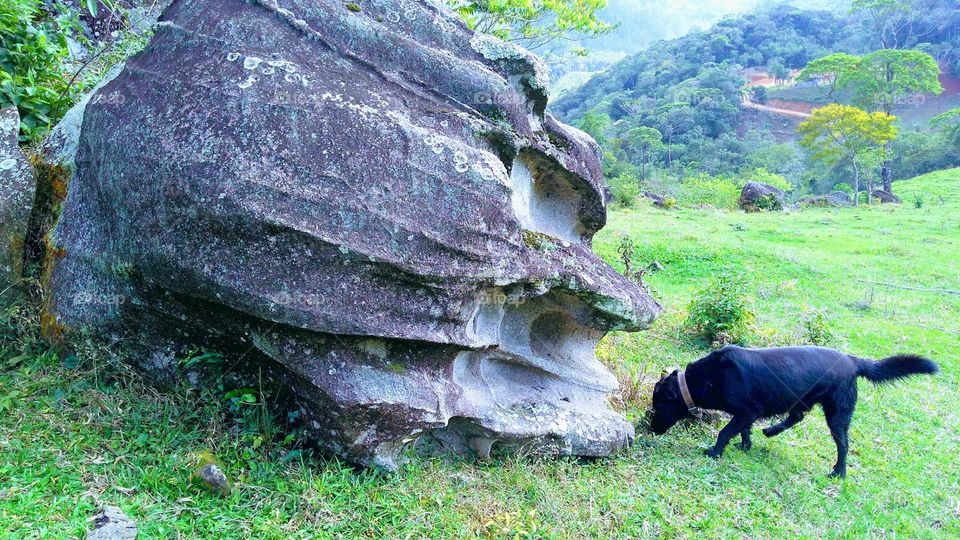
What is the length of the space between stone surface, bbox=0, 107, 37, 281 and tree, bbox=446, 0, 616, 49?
31.0 feet

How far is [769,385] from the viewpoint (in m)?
6.30

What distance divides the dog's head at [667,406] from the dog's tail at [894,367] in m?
1.87

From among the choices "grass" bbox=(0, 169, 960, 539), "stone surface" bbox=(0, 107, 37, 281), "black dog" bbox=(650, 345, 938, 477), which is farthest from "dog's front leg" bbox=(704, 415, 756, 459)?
"stone surface" bbox=(0, 107, 37, 281)

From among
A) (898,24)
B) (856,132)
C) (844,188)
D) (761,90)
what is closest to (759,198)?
(856,132)

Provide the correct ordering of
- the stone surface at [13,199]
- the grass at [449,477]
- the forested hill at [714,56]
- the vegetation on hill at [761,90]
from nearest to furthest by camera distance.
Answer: the grass at [449,477], the stone surface at [13,199], the vegetation on hill at [761,90], the forested hill at [714,56]

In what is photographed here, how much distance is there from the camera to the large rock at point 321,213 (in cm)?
406

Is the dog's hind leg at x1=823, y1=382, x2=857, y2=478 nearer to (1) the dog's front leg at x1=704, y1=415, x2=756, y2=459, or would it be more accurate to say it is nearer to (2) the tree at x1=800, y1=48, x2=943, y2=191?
(1) the dog's front leg at x1=704, y1=415, x2=756, y2=459

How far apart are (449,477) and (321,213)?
6.87 feet

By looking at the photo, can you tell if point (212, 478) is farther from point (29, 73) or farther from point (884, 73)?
point (884, 73)

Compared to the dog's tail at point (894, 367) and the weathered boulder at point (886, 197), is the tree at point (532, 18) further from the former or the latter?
the weathered boulder at point (886, 197)

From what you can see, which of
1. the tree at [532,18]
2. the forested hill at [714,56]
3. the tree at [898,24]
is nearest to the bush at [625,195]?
the tree at [532,18]

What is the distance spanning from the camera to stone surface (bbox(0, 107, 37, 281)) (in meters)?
5.09

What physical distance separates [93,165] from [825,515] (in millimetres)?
6434

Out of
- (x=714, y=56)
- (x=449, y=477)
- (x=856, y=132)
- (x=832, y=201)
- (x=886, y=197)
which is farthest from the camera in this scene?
(x=714, y=56)
